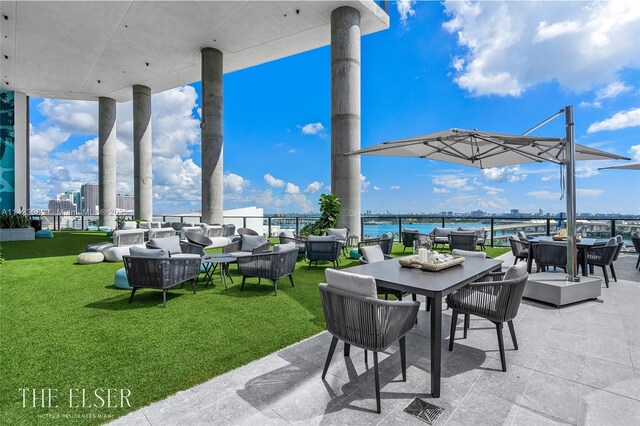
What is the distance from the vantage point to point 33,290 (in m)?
4.86

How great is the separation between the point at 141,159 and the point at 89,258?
12914mm

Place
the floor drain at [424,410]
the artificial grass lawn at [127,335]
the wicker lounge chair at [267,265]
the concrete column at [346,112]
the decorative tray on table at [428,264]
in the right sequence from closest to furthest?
the floor drain at [424,410] < the artificial grass lawn at [127,335] < the decorative tray on table at [428,264] < the wicker lounge chair at [267,265] < the concrete column at [346,112]

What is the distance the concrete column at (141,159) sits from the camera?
58.6ft

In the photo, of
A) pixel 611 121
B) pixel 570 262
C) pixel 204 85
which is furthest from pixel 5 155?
pixel 611 121

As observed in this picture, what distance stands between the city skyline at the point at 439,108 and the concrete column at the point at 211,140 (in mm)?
716

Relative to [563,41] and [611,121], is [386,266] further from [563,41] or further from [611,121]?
[611,121]

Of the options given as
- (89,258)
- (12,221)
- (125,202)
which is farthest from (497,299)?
(125,202)

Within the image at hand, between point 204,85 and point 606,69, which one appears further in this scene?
point 204,85

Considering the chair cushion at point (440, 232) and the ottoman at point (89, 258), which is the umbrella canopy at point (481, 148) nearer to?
the chair cushion at point (440, 232)

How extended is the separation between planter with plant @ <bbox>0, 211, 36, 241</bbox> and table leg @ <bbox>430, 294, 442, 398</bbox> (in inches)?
648

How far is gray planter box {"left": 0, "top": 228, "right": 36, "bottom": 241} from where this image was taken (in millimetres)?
11948

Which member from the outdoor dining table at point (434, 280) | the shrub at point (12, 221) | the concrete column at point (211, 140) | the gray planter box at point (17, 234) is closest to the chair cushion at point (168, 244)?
the outdoor dining table at point (434, 280)

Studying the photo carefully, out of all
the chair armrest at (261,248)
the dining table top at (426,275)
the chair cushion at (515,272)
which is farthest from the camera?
the chair armrest at (261,248)

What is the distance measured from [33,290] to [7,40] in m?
15.0
